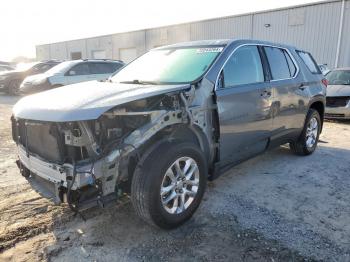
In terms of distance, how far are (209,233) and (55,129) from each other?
1.69 metres

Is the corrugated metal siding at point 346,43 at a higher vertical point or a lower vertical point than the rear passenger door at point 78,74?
higher

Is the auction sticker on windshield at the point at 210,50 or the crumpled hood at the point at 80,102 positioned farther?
the auction sticker on windshield at the point at 210,50

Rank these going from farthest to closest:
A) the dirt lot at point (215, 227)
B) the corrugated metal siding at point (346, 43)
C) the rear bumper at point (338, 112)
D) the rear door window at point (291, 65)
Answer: the corrugated metal siding at point (346, 43) < the rear bumper at point (338, 112) < the rear door window at point (291, 65) < the dirt lot at point (215, 227)

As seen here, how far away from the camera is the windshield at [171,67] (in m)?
3.67

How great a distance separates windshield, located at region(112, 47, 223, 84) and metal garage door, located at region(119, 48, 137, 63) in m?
26.2

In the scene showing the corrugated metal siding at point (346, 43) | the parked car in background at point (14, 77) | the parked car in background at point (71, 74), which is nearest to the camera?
the parked car in background at point (71, 74)

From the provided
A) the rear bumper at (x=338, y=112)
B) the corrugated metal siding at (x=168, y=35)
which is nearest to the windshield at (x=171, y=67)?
the rear bumper at (x=338, y=112)

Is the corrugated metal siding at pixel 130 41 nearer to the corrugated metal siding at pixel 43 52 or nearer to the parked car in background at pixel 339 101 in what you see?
the corrugated metal siding at pixel 43 52

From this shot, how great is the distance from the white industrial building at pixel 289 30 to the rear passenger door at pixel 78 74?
12227mm

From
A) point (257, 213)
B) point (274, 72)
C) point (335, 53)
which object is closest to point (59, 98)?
point (257, 213)

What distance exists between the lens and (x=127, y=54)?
100 feet

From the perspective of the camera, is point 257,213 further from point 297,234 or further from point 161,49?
point 161,49

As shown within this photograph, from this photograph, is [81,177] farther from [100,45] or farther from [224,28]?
[100,45]

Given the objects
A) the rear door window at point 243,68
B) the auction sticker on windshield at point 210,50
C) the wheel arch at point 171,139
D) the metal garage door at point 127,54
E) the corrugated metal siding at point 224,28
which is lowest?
the wheel arch at point 171,139
